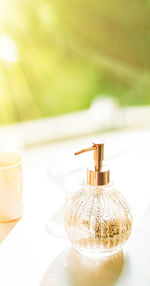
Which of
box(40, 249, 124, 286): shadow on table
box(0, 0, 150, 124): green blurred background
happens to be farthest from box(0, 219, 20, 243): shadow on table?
box(0, 0, 150, 124): green blurred background

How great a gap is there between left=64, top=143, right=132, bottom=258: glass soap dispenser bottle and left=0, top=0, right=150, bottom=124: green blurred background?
1.22 meters

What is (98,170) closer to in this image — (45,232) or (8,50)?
(45,232)

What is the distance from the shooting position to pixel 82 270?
1.54ft

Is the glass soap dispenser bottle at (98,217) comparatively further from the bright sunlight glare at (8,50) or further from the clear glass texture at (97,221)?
the bright sunlight glare at (8,50)

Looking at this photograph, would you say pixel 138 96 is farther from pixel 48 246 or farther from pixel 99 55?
pixel 48 246

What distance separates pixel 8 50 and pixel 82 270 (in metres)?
1.31

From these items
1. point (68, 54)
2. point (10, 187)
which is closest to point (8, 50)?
point (68, 54)

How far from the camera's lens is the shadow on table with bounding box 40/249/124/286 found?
0.45 meters

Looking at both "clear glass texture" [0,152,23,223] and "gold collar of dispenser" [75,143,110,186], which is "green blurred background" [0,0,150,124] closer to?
"clear glass texture" [0,152,23,223]

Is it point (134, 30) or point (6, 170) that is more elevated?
point (134, 30)

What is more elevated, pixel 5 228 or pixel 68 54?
pixel 68 54

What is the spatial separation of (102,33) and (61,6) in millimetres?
257

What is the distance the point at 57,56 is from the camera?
5.85 feet

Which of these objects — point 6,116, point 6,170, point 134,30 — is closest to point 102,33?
point 134,30
